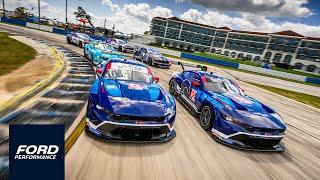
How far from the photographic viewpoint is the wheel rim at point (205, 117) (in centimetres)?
636

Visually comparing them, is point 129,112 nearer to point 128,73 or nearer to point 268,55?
point 128,73

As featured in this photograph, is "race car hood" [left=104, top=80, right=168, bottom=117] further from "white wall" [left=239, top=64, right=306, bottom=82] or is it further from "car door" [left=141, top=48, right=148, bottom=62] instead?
"white wall" [left=239, top=64, right=306, bottom=82]

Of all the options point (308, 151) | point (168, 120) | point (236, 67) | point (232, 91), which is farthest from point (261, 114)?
point (236, 67)

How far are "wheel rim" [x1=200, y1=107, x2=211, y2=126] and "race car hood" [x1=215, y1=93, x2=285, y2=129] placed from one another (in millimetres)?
518

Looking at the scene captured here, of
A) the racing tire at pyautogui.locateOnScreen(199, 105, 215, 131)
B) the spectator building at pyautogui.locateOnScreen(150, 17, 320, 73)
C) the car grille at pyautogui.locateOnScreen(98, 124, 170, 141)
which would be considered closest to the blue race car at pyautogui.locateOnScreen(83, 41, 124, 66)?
the racing tire at pyautogui.locateOnScreen(199, 105, 215, 131)

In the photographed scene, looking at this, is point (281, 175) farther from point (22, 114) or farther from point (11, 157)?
point (22, 114)

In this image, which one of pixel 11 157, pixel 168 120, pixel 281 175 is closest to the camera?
pixel 11 157

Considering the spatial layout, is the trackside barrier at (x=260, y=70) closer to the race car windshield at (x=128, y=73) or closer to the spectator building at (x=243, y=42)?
the race car windshield at (x=128, y=73)

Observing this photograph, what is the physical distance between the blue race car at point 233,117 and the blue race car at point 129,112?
1.26m

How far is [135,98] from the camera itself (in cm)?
521

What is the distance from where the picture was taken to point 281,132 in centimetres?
571

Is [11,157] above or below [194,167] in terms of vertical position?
above

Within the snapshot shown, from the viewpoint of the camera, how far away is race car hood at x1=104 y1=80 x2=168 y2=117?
4.73 metres

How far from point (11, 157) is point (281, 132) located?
5664mm
